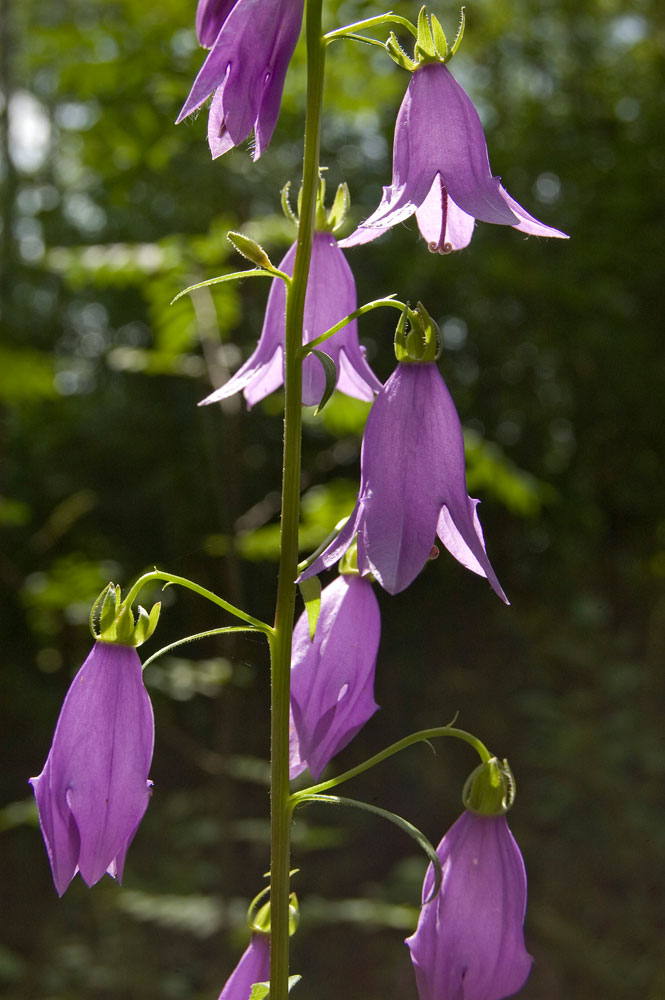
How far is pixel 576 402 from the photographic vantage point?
15.1 feet

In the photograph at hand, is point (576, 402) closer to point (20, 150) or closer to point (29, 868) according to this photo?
point (29, 868)

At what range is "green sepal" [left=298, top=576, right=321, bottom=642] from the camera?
0.68m

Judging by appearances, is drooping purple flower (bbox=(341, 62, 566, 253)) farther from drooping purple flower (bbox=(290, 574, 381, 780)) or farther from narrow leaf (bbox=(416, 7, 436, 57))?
drooping purple flower (bbox=(290, 574, 381, 780))

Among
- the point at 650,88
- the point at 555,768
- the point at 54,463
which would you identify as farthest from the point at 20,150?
the point at 555,768

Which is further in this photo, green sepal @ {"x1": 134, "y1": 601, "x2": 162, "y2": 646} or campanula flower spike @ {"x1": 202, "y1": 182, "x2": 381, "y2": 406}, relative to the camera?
campanula flower spike @ {"x1": 202, "y1": 182, "x2": 381, "y2": 406}

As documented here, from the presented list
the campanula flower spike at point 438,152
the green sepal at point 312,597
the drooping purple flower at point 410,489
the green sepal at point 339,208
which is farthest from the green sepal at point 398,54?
the green sepal at point 312,597

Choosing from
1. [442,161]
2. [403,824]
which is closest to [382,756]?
[403,824]

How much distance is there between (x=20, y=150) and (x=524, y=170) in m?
3.08

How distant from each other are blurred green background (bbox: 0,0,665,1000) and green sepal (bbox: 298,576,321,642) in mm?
1789

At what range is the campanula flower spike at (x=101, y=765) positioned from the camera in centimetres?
63

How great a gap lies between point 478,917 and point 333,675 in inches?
7.3

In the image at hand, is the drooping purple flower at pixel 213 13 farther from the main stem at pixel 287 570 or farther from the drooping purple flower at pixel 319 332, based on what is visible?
the drooping purple flower at pixel 319 332

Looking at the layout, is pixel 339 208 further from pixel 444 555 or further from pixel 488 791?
pixel 444 555

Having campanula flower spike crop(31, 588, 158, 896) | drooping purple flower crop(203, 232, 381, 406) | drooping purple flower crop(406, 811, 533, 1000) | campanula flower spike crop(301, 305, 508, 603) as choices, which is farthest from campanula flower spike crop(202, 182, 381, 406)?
drooping purple flower crop(406, 811, 533, 1000)
